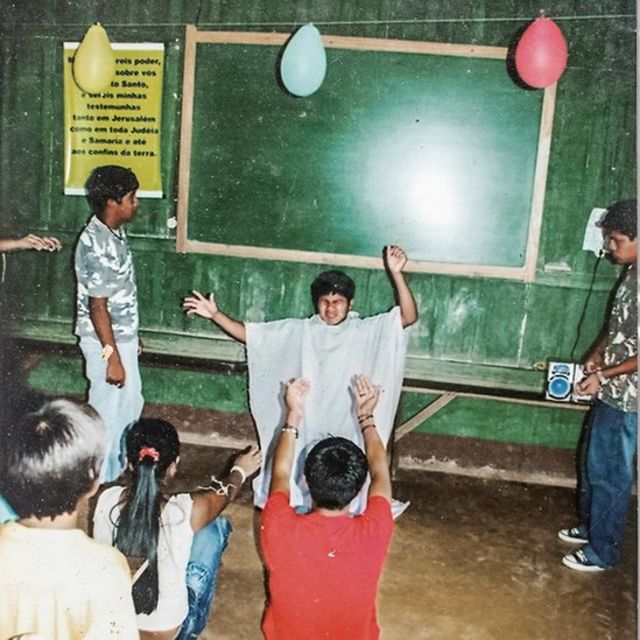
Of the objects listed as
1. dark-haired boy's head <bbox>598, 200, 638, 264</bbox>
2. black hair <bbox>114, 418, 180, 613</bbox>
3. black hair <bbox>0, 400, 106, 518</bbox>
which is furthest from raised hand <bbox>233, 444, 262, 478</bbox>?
dark-haired boy's head <bbox>598, 200, 638, 264</bbox>

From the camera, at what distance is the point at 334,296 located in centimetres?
332

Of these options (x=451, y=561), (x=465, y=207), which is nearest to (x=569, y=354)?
(x=465, y=207)

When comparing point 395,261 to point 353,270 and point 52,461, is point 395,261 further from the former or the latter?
point 52,461

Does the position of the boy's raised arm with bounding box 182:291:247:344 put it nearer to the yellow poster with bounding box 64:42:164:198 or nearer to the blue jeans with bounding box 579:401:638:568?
the yellow poster with bounding box 64:42:164:198

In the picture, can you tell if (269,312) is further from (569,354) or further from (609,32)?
(609,32)

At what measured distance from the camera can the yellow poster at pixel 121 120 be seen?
4.12 metres

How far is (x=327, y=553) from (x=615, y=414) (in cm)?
186

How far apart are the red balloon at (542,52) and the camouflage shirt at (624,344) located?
1107 mm

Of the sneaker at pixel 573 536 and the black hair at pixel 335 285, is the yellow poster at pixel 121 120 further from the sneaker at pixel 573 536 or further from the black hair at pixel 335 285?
the sneaker at pixel 573 536

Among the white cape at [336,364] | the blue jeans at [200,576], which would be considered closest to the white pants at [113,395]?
the white cape at [336,364]

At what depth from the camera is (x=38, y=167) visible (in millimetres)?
4336

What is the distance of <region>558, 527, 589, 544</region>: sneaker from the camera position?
11.6 feet

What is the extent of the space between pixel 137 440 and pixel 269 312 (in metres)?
2.23

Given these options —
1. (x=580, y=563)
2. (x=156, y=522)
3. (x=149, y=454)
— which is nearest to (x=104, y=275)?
(x=149, y=454)
